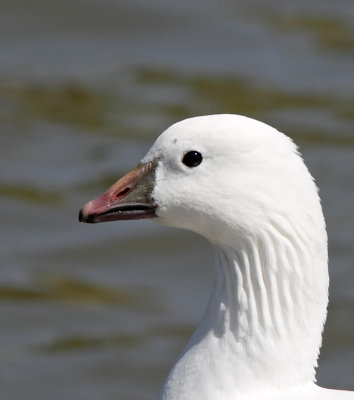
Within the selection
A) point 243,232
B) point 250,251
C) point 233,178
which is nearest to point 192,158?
point 233,178

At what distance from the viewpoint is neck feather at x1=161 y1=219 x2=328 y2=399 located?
5.85 meters

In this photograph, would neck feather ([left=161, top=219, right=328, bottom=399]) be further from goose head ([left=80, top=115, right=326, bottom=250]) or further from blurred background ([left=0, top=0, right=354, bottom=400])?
blurred background ([left=0, top=0, right=354, bottom=400])

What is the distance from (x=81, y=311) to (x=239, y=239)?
4.64 meters

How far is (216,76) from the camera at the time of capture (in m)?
13.5

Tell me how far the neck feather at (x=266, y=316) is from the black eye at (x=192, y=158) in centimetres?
43

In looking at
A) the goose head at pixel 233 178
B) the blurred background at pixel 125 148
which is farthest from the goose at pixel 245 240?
the blurred background at pixel 125 148

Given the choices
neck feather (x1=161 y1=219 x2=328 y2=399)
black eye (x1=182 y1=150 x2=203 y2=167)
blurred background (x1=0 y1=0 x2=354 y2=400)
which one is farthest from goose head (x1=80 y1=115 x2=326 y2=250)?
blurred background (x1=0 y1=0 x2=354 y2=400)

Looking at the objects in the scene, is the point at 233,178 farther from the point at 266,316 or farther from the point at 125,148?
the point at 125,148

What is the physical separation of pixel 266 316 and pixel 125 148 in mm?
6593

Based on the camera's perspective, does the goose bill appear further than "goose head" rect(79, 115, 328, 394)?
Yes

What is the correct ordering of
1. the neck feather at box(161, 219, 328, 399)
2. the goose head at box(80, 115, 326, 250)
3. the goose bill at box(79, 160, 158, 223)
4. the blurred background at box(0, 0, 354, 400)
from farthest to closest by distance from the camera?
the blurred background at box(0, 0, 354, 400), the goose bill at box(79, 160, 158, 223), the neck feather at box(161, 219, 328, 399), the goose head at box(80, 115, 326, 250)

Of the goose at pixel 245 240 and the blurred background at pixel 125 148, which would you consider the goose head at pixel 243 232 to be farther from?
the blurred background at pixel 125 148

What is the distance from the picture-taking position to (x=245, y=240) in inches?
230

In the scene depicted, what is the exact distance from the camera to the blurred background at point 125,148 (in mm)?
9844
